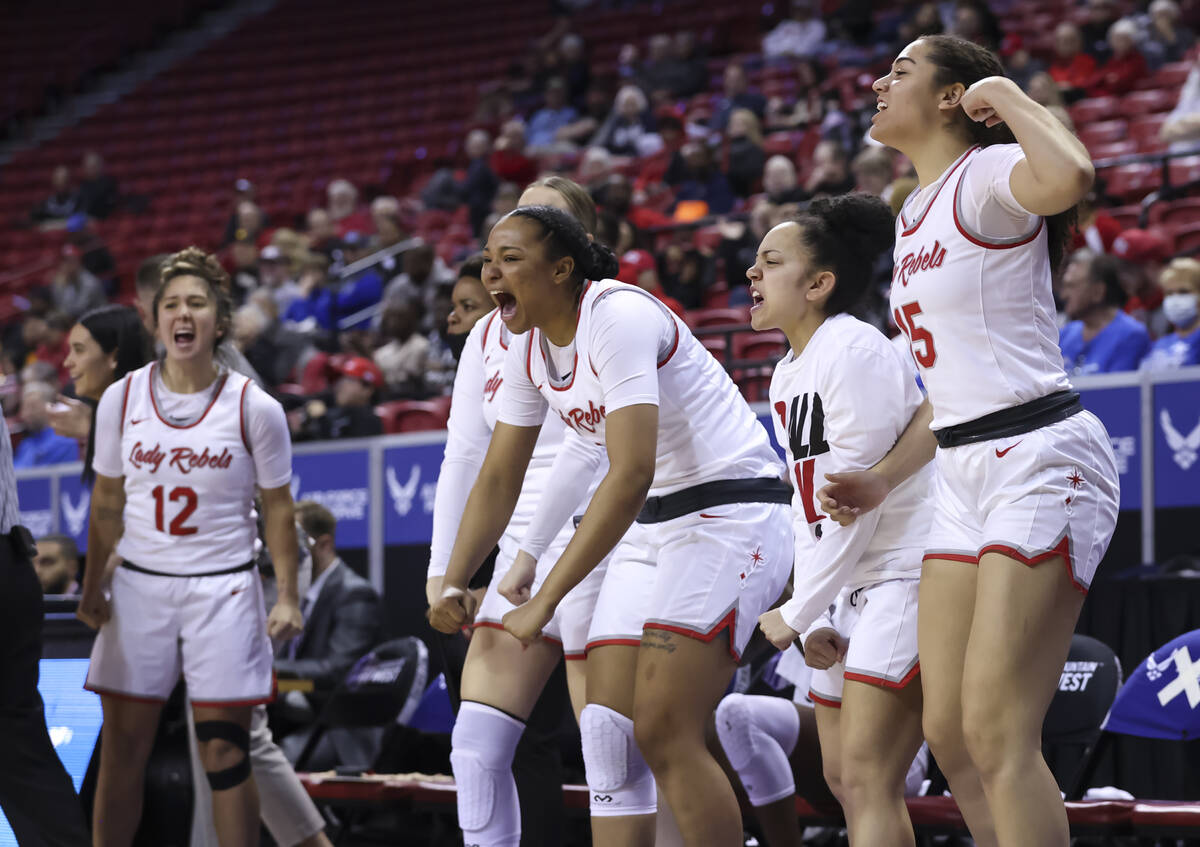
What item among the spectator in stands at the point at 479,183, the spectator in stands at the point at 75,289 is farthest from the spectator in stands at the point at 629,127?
the spectator in stands at the point at 75,289

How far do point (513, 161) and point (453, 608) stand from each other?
11269mm

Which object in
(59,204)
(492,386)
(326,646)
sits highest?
(59,204)

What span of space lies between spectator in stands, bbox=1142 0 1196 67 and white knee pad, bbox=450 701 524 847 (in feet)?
31.9

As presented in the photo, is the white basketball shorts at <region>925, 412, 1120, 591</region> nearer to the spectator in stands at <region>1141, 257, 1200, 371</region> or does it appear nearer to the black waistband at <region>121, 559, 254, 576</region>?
the black waistband at <region>121, 559, 254, 576</region>

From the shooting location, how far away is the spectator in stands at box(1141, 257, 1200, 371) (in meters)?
6.94

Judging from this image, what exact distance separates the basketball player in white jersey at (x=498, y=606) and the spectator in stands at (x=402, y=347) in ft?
19.8

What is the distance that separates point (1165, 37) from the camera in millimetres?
11617

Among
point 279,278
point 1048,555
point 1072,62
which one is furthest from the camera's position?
point 279,278

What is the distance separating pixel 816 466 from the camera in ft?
11.6

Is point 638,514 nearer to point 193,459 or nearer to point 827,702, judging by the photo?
point 827,702

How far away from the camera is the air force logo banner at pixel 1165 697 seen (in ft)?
15.0

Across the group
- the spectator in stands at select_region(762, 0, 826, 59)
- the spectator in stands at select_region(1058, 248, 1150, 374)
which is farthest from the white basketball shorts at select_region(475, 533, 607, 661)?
the spectator in stands at select_region(762, 0, 826, 59)

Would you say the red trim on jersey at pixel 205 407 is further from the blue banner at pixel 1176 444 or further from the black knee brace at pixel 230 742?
the blue banner at pixel 1176 444

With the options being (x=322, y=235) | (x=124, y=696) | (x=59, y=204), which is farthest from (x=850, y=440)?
(x=59, y=204)
